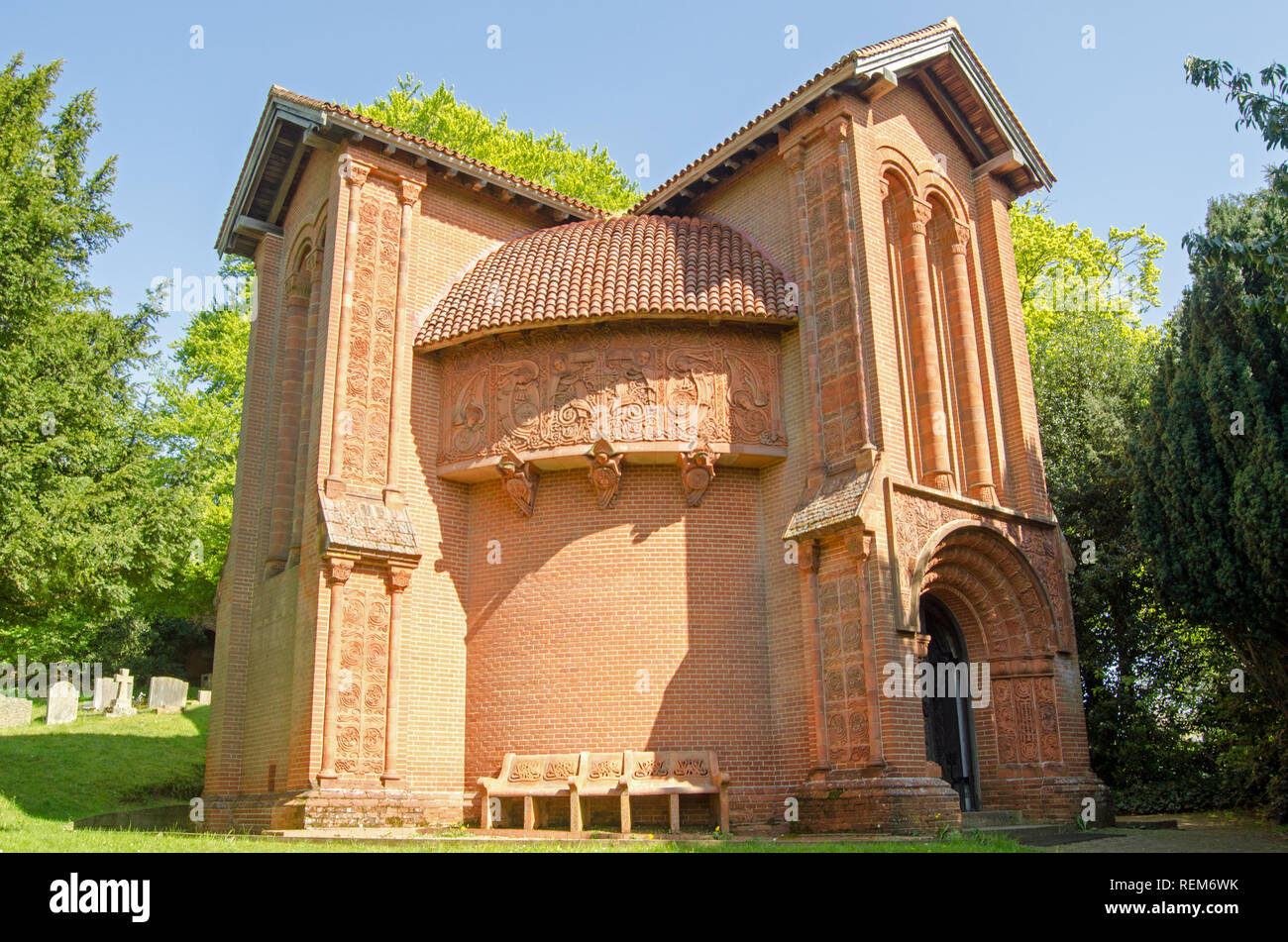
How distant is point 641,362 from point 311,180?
25.0 feet

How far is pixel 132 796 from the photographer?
20141mm

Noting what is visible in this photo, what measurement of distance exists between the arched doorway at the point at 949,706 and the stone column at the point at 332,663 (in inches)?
346

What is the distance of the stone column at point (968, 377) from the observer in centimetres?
1655

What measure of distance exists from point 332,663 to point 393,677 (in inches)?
37.9

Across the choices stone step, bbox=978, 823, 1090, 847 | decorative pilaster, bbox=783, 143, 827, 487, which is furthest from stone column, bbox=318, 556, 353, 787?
stone step, bbox=978, 823, 1090, 847

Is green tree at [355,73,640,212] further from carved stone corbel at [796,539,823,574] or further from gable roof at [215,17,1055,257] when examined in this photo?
carved stone corbel at [796,539,823,574]

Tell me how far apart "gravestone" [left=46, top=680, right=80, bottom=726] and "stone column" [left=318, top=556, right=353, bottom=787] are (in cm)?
1598

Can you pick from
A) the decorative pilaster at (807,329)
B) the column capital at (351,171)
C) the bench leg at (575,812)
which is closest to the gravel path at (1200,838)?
the decorative pilaster at (807,329)

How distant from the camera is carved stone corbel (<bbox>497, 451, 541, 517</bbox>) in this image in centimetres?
1563

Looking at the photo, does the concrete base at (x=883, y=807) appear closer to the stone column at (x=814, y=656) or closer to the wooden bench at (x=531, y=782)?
the stone column at (x=814, y=656)
